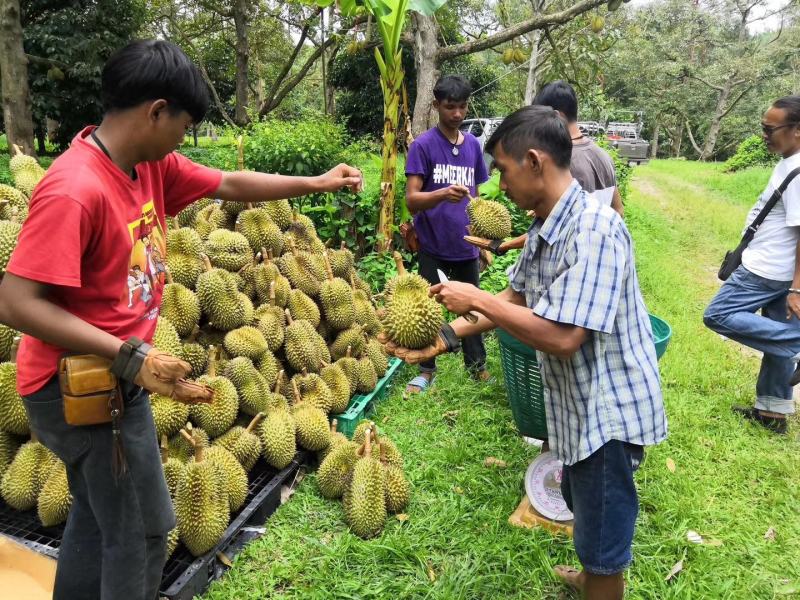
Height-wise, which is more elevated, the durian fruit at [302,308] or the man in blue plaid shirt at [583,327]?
the man in blue plaid shirt at [583,327]

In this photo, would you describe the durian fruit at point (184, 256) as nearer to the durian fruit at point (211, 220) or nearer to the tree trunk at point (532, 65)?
the durian fruit at point (211, 220)

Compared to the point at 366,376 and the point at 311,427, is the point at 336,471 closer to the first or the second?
the point at 311,427

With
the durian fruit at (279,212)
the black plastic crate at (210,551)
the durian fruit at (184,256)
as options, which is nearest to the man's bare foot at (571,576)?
the black plastic crate at (210,551)

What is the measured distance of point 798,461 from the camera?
337 cm

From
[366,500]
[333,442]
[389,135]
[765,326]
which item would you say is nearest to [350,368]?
[333,442]

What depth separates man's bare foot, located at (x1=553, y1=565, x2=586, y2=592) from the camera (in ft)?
7.45

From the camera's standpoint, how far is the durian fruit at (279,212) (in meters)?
3.93

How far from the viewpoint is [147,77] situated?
1.48 metres

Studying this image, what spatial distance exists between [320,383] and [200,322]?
0.78 m

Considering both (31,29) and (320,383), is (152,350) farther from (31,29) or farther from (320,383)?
(31,29)

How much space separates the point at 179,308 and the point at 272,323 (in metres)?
0.56

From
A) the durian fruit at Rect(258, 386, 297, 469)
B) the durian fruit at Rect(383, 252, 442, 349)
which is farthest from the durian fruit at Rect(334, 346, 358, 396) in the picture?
the durian fruit at Rect(383, 252, 442, 349)

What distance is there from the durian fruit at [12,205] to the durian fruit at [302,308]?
4.88ft

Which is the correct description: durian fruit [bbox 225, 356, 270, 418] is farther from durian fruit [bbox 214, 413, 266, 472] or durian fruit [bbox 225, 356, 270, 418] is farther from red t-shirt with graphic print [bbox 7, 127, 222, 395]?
red t-shirt with graphic print [bbox 7, 127, 222, 395]
